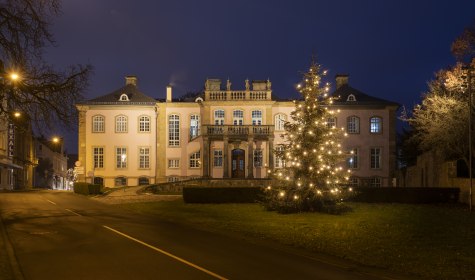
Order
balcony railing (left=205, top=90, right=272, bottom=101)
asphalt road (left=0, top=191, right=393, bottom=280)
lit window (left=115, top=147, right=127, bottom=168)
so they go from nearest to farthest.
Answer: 1. asphalt road (left=0, top=191, right=393, bottom=280)
2. balcony railing (left=205, top=90, right=272, bottom=101)
3. lit window (left=115, top=147, right=127, bottom=168)

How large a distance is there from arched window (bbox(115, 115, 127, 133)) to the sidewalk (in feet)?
44.8

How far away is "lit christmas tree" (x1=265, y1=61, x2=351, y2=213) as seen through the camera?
27625mm

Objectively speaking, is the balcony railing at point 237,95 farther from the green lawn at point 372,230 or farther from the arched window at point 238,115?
the green lawn at point 372,230

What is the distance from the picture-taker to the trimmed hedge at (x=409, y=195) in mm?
35375

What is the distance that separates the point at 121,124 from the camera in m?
59.3

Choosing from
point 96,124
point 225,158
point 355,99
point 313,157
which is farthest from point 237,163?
point 313,157

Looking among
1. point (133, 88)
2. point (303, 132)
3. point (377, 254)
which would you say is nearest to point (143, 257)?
point (377, 254)

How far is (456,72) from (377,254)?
987 inches

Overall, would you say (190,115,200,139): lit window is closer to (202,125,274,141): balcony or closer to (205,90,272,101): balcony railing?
(205,90,272,101): balcony railing

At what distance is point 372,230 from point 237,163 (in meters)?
38.7

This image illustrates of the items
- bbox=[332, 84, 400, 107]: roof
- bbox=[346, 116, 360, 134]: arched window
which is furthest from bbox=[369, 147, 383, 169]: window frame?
bbox=[332, 84, 400, 107]: roof

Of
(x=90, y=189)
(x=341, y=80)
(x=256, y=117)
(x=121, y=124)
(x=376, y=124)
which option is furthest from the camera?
(x=341, y=80)

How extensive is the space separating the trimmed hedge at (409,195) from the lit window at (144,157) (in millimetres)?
29000

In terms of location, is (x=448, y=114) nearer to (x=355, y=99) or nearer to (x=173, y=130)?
(x=355, y=99)
